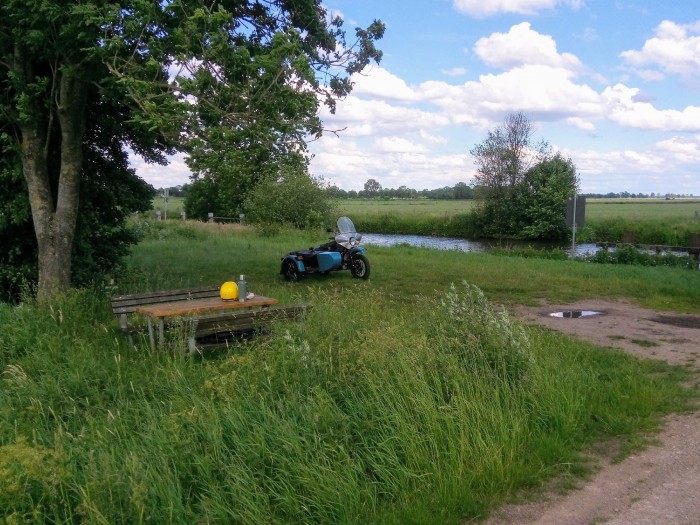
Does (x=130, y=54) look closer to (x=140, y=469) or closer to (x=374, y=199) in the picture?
(x=140, y=469)

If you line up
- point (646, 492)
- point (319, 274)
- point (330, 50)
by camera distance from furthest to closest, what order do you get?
1. point (319, 274)
2. point (330, 50)
3. point (646, 492)

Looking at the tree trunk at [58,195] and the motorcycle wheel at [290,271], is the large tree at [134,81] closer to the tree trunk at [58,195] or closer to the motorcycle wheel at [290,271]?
the tree trunk at [58,195]

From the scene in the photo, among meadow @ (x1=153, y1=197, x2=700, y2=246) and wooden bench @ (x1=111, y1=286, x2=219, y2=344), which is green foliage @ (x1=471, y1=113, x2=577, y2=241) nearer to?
meadow @ (x1=153, y1=197, x2=700, y2=246)

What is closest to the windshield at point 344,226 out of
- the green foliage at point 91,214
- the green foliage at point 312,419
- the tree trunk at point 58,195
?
the green foliage at point 91,214

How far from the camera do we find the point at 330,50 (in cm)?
1143

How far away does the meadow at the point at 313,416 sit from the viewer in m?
4.10

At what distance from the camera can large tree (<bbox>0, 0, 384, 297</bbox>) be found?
7641 mm

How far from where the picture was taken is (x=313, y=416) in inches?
194

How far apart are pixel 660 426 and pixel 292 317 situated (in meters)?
3.80

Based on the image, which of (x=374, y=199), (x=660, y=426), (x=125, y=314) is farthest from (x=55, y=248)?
(x=374, y=199)

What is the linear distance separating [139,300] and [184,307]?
0.83 meters

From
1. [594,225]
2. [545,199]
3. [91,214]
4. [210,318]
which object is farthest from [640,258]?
[545,199]

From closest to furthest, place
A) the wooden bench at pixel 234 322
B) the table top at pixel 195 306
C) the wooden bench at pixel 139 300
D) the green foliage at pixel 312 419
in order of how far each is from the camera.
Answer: the green foliage at pixel 312 419 → the wooden bench at pixel 234 322 → the table top at pixel 195 306 → the wooden bench at pixel 139 300

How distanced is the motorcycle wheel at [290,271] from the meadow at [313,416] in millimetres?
6492
